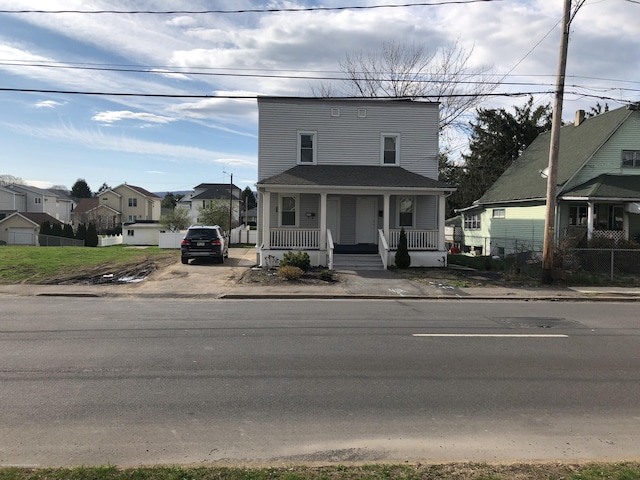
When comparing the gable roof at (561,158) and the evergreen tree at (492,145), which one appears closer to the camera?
the gable roof at (561,158)

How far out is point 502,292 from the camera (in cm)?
1390

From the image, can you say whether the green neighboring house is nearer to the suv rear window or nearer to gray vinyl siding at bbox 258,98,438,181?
gray vinyl siding at bbox 258,98,438,181

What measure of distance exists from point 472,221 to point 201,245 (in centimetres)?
2051

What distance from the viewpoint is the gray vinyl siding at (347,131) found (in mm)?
20922

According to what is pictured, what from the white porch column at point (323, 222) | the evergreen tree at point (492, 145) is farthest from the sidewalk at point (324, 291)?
the evergreen tree at point (492, 145)

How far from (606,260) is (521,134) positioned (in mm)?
23962

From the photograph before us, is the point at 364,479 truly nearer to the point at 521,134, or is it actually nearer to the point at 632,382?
the point at 632,382

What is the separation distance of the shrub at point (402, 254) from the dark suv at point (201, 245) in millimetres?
7862

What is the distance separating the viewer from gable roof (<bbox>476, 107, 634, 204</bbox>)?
23.0 m

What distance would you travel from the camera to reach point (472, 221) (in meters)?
32.5

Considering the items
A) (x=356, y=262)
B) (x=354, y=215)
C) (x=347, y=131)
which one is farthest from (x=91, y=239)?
(x=356, y=262)

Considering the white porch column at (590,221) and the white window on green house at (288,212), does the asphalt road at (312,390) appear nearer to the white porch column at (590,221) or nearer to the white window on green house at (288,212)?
the white window on green house at (288,212)

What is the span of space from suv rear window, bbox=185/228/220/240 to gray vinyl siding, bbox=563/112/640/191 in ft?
60.9

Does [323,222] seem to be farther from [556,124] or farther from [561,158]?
[561,158]
